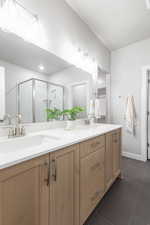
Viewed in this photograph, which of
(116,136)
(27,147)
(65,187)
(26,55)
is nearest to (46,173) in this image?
(65,187)

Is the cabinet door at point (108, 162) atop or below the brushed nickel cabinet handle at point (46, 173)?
below

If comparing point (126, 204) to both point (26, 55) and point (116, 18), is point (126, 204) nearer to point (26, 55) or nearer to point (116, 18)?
point (26, 55)

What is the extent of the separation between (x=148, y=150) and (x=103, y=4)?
2.87 m

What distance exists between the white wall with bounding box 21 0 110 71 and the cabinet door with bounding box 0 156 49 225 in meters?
1.35

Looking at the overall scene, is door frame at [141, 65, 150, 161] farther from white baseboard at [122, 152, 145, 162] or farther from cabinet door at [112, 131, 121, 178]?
cabinet door at [112, 131, 121, 178]

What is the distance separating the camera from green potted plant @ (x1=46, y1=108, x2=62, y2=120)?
1.57 m

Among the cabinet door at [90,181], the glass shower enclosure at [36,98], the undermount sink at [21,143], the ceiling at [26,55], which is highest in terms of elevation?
the ceiling at [26,55]

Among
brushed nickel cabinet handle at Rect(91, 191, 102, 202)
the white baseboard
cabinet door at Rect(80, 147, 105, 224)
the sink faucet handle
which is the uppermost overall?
the sink faucet handle

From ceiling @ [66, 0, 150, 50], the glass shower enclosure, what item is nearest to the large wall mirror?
the glass shower enclosure

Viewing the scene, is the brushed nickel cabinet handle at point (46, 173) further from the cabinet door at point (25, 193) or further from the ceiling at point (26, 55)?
the ceiling at point (26, 55)

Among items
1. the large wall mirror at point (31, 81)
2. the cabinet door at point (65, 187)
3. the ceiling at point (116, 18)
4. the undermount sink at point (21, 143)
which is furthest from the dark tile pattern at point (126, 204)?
the ceiling at point (116, 18)

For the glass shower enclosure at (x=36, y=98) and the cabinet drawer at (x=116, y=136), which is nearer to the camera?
the glass shower enclosure at (x=36, y=98)

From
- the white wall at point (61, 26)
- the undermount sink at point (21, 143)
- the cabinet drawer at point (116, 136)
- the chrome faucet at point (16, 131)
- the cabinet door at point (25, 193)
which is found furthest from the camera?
the cabinet drawer at point (116, 136)

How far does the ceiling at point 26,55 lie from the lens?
114 cm
